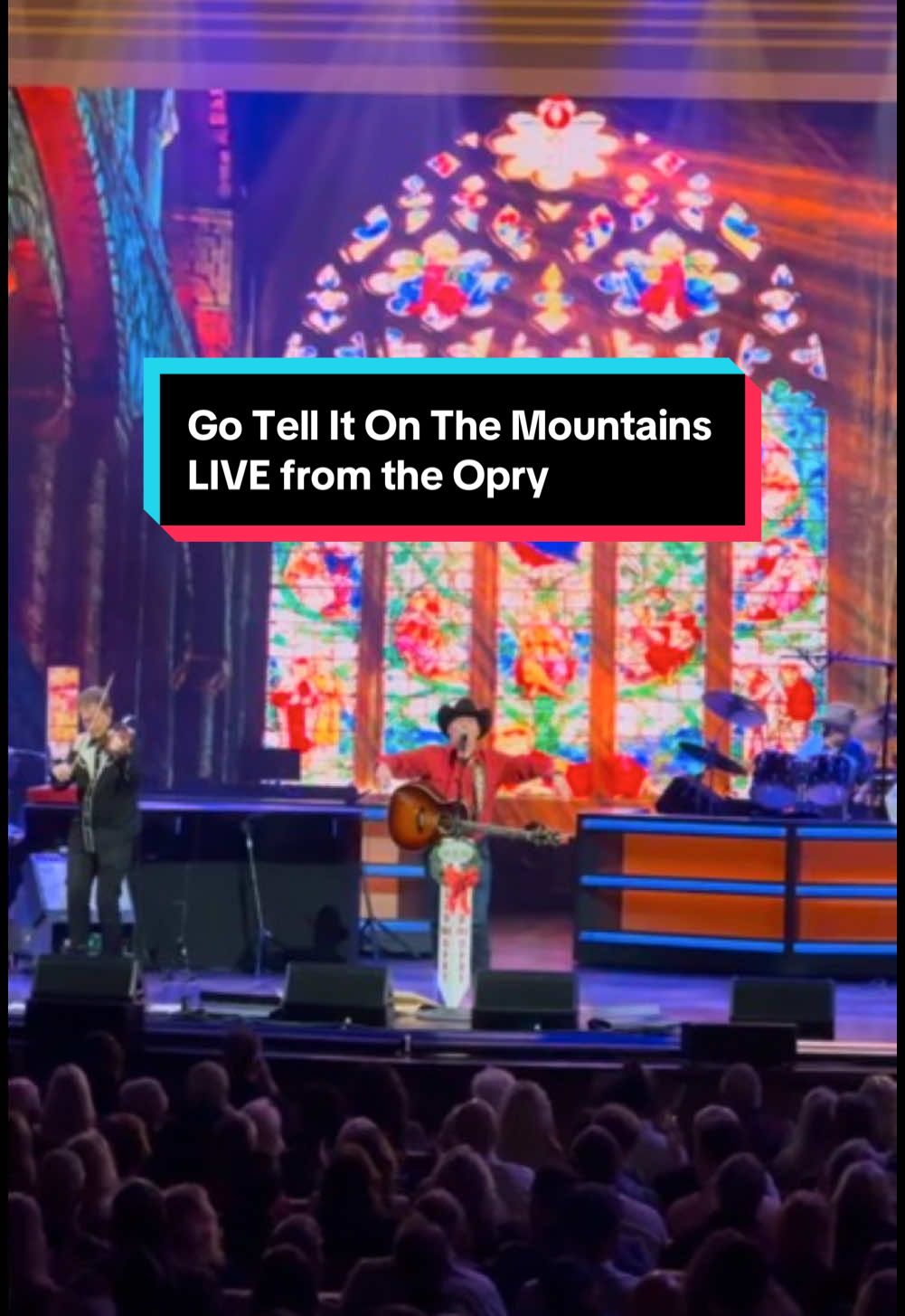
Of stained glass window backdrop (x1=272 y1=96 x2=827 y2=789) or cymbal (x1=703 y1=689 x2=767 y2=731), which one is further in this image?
stained glass window backdrop (x1=272 y1=96 x2=827 y2=789)

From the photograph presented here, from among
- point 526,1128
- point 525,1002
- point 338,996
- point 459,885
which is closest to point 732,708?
point 459,885

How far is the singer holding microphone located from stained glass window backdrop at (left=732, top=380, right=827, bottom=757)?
5.84 meters

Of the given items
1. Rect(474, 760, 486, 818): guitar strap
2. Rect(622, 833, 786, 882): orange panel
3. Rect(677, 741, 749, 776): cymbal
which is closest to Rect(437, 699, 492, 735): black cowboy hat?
Rect(474, 760, 486, 818): guitar strap

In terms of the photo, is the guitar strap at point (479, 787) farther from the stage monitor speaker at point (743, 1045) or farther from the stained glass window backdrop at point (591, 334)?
the stained glass window backdrop at point (591, 334)

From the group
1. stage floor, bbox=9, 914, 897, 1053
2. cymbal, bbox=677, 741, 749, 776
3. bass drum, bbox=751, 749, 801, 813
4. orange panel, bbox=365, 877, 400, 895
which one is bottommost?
stage floor, bbox=9, 914, 897, 1053

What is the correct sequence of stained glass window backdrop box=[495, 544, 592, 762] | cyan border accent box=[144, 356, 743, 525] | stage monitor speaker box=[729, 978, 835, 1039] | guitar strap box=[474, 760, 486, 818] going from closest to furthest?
cyan border accent box=[144, 356, 743, 525] < stage monitor speaker box=[729, 978, 835, 1039] < guitar strap box=[474, 760, 486, 818] < stained glass window backdrop box=[495, 544, 592, 762]

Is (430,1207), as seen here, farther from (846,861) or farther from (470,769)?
(846,861)

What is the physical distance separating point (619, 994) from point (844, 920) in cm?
148

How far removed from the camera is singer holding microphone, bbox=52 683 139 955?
880cm

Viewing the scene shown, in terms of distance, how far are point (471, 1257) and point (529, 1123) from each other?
979 mm

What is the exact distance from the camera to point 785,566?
535 inches

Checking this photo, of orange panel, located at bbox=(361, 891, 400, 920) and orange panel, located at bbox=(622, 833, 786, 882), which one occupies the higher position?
orange panel, located at bbox=(622, 833, 786, 882)

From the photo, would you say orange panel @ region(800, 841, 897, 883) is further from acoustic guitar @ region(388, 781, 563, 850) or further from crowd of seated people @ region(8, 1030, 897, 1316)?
crowd of seated people @ region(8, 1030, 897, 1316)

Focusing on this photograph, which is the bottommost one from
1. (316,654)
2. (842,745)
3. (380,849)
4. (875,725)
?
(380,849)
